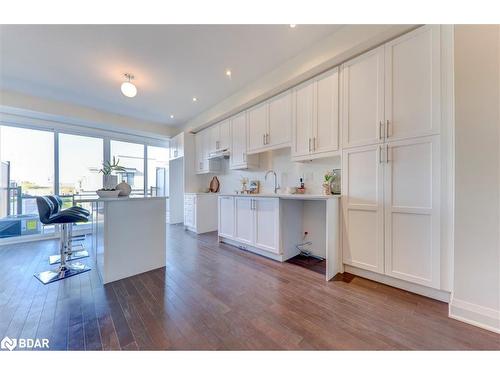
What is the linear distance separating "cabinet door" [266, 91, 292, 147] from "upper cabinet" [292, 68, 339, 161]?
118 mm

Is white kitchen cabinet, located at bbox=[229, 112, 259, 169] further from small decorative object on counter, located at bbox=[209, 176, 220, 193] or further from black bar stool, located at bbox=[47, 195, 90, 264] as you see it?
black bar stool, located at bbox=[47, 195, 90, 264]

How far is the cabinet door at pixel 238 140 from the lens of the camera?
3715 millimetres

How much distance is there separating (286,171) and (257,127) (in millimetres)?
947

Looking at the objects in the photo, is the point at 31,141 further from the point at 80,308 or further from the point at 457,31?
the point at 457,31

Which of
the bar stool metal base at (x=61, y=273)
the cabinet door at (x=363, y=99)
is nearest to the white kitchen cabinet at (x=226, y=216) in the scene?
the bar stool metal base at (x=61, y=273)

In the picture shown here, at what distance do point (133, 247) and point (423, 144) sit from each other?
3.25 m

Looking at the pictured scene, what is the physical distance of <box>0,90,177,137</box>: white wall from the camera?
3.36m

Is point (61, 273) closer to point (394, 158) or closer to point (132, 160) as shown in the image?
point (132, 160)

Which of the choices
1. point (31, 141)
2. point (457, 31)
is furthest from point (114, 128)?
point (457, 31)

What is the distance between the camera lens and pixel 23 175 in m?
3.83

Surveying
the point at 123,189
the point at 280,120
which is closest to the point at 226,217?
the point at 123,189

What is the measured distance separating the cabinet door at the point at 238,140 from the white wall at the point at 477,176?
2.81 m

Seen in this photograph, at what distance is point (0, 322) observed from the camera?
145 cm
